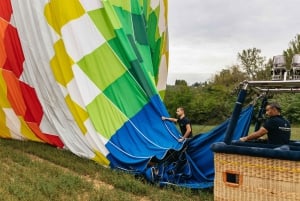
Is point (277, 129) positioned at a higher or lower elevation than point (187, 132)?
higher

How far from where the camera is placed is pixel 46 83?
6.91 metres

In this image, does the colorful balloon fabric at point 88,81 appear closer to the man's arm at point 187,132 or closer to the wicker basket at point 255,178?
the man's arm at point 187,132

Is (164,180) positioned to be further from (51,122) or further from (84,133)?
(51,122)

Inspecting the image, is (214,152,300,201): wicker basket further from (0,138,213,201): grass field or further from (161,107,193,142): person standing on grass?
(161,107,193,142): person standing on grass

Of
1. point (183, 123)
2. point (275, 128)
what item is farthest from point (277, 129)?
point (183, 123)

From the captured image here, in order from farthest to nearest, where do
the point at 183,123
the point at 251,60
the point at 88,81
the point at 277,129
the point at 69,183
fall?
the point at 251,60 → the point at 183,123 → the point at 88,81 → the point at 69,183 → the point at 277,129

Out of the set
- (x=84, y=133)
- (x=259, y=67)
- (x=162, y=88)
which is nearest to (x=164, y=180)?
(x=84, y=133)

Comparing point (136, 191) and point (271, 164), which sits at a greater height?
point (271, 164)

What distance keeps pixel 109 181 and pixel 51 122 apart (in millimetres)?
1768

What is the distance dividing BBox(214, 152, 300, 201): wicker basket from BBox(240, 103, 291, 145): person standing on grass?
0.67 metres

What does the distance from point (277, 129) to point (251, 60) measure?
113 feet

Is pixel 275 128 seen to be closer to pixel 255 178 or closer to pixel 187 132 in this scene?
pixel 255 178

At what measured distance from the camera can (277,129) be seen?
449 centimetres

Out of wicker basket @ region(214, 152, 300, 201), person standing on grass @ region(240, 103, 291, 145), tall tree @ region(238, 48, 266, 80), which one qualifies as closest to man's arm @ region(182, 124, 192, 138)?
person standing on grass @ region(240, 103, 291, 145)
